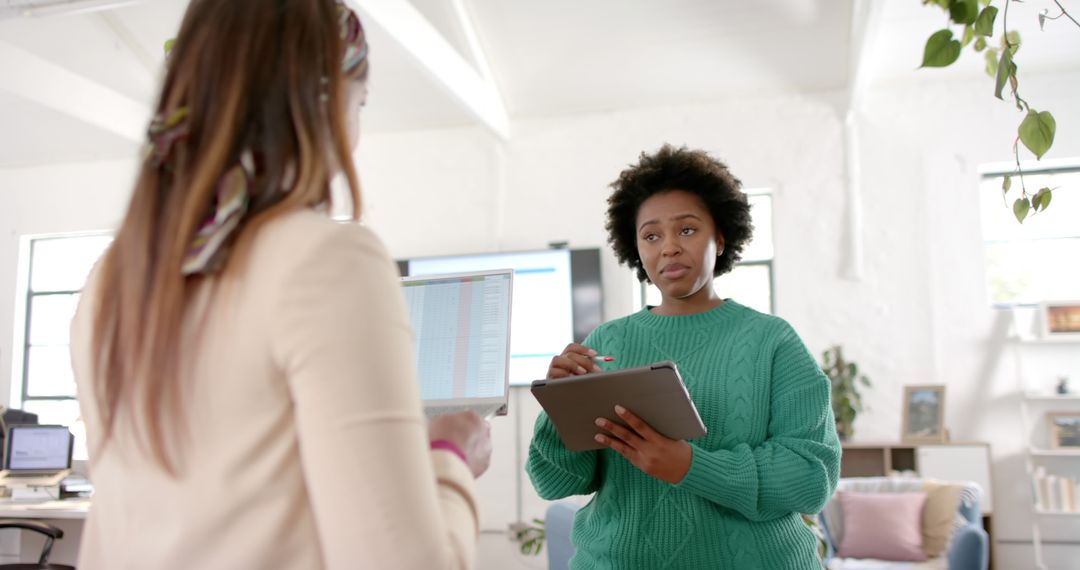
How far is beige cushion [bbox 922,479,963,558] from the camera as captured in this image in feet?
15.5

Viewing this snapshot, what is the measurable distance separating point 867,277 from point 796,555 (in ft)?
15.8

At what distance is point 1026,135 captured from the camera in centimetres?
118

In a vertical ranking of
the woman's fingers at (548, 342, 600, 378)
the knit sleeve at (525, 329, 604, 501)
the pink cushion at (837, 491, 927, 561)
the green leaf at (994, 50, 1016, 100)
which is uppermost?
the green leaf at (994, 50, 1016, 100)

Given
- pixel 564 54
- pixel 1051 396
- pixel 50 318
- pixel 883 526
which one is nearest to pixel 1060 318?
pixel 1051 396

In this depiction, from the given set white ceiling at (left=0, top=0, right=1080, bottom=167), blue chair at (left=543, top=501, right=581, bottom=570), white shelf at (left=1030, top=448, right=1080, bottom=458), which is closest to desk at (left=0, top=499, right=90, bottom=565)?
blue chair at (left=543, top=501, right=581, bottom=570)

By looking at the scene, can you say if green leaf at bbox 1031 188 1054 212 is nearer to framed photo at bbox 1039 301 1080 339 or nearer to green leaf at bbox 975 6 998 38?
green leaf at bbox 975 6 998 38

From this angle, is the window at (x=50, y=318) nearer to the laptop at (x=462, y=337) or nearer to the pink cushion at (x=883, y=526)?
the pink cushion at (x=883, y=526)

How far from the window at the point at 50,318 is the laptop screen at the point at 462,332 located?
679 centimetres

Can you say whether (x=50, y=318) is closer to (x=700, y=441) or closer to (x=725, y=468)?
(x=700, y=441)

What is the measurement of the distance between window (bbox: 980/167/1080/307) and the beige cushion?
177 cm

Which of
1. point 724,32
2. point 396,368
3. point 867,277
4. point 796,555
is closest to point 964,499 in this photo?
point 867,277

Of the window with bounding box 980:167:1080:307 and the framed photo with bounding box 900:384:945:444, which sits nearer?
the framed photo with bounding box 900:384:945:444

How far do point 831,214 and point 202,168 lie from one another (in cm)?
589

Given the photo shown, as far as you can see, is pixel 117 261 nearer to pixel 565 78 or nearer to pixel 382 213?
pixel 565 78
